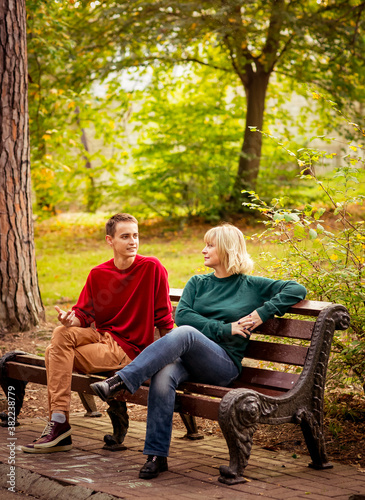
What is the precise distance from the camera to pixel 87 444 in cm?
438

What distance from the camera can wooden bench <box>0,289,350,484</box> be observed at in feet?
11.1

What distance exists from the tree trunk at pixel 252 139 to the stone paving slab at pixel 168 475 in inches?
475

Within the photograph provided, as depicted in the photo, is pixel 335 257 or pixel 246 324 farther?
pixel 335 257

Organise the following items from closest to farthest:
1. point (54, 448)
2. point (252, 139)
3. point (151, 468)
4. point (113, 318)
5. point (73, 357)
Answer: point (151, 468)
point (54, 448)
point (73, 357)
point (113, 318)
point (252, 139)

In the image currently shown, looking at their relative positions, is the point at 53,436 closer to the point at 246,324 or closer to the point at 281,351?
the point at 246,324

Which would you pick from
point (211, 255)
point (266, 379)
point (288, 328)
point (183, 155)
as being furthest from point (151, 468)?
point (183, 155)

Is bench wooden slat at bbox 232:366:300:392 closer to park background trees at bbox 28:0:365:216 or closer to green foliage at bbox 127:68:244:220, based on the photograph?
park background trees at bbox 28:0:365:216

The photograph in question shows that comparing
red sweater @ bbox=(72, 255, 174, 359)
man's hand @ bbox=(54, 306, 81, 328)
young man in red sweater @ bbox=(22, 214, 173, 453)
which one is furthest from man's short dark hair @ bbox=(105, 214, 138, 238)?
man's hand @ bbox=(54, 306, 81, 328)

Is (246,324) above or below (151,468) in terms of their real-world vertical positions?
above

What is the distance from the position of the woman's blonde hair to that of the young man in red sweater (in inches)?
19.0

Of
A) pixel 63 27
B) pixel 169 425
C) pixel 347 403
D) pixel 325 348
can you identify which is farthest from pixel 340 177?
pixel 63 27

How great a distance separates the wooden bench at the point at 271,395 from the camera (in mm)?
3395

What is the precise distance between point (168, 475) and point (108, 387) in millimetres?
627

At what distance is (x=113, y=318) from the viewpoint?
4.50 m
